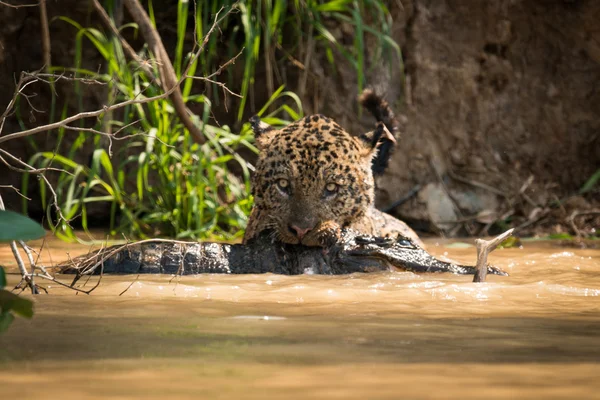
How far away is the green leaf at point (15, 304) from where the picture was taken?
2.43 metres

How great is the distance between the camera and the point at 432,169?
902 centimetres

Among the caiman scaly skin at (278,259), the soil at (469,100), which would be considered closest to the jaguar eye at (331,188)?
the caiman scaly skin at (278,259)

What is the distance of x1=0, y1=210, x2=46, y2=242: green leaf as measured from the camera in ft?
7.92

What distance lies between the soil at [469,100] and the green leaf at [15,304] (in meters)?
5.89

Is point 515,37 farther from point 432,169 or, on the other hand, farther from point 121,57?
point 121,57

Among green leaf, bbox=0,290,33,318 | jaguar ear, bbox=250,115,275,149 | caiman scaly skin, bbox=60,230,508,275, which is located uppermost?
jaguar ear, bbox=250,115,275,149

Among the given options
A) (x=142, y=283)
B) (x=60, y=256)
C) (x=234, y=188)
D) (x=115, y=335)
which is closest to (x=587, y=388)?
(x=115, y=335)

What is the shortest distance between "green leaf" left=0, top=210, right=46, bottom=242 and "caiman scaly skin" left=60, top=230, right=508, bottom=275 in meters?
2.39

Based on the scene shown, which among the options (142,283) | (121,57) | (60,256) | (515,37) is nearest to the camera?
(142,283)

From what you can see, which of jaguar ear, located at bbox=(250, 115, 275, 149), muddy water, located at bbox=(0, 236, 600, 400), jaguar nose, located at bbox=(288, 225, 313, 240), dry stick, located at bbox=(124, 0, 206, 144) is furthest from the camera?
dry stick, located at bbox=(124, 0, 206, 144)

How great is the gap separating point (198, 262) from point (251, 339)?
2.02 metres

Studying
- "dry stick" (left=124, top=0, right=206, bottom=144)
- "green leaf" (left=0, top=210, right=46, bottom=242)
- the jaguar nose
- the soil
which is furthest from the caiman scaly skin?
the soil

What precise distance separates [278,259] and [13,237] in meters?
2.77

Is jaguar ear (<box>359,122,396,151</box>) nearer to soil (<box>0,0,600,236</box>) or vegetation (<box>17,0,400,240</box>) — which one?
vegetation (<box>17,0,400,240</box>)
